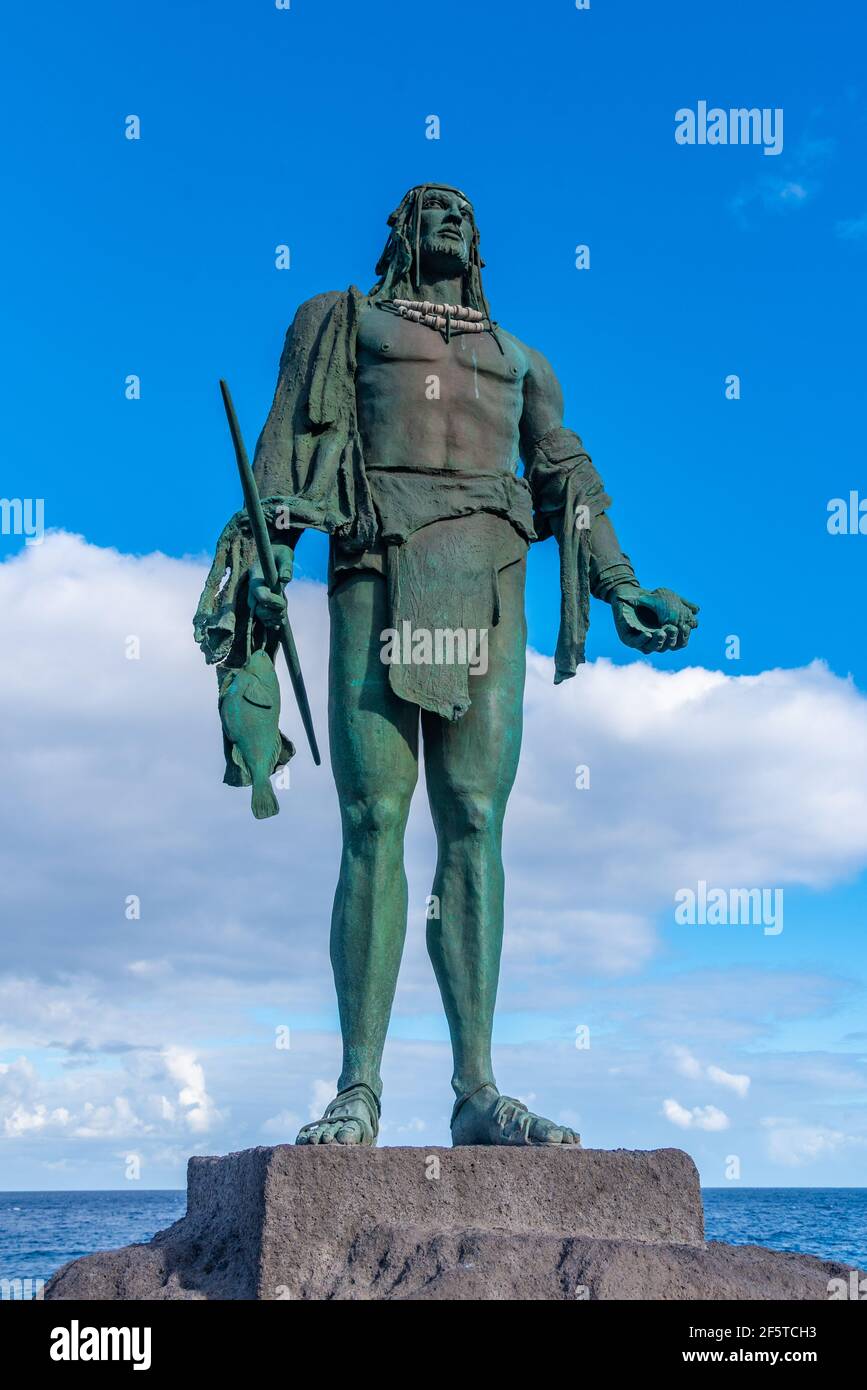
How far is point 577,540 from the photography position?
28.3 feet

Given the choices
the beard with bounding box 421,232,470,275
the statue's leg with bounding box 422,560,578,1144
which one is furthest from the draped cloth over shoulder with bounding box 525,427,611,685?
the beard with bounding box 421,232,470,275

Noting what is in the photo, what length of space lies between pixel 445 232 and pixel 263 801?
304cm

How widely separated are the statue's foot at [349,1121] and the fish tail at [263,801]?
1281 millimetres

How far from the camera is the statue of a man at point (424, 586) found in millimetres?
7734

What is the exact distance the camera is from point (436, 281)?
866 centimetres

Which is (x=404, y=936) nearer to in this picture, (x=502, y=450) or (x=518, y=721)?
(x=518, y=721)

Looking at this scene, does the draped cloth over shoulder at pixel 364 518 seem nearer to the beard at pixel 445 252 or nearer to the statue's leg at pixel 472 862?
the statue's leg at pixel 472 862

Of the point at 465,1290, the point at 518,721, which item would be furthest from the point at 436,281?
the point at 465,1290

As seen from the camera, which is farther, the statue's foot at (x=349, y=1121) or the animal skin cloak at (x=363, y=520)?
the animal skin cloak at (x=363, y=520)

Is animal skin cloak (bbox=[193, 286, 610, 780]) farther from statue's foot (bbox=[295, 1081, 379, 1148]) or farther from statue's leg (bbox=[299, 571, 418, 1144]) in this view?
statue's foot (bbox=[295, 1081, 379, 1148])

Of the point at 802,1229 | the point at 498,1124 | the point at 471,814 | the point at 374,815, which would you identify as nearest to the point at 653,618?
the point at 471,814

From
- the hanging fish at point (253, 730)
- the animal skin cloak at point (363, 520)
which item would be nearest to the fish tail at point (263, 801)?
the hanging fish at point (253, 730)

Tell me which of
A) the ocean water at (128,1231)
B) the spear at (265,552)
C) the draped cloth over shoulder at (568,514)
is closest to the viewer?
the spear at (265,552)
